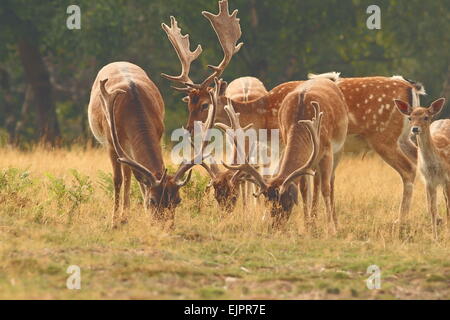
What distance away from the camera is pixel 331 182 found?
39.1 ft

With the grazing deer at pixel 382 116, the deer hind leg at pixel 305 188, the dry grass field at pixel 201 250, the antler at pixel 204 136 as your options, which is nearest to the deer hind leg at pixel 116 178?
the dry grass field at pixel 201 250

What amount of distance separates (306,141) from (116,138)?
203 cm

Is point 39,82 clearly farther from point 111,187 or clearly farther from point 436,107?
point 436,107

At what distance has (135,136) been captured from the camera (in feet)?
34.8

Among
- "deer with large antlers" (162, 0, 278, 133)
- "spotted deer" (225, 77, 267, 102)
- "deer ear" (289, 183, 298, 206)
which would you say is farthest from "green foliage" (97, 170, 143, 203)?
"deer ear" (289, 183, 298, 206)

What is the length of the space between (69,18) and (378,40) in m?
7.46

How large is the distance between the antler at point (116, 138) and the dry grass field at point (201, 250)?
43 cm

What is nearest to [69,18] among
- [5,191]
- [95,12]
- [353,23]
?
[95,12]

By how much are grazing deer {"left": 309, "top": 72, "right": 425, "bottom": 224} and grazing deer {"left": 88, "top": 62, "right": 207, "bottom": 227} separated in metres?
2.45

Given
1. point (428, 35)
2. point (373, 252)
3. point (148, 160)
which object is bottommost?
point (373, 252)

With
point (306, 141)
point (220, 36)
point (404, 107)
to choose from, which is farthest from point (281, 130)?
point (220, 36)

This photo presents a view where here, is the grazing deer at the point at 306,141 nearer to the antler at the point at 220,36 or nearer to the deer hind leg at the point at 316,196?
the deer hind leg at the point at 316,196

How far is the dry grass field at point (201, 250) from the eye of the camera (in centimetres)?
802

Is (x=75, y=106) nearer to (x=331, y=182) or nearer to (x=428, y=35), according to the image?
(x=428, y=35)
